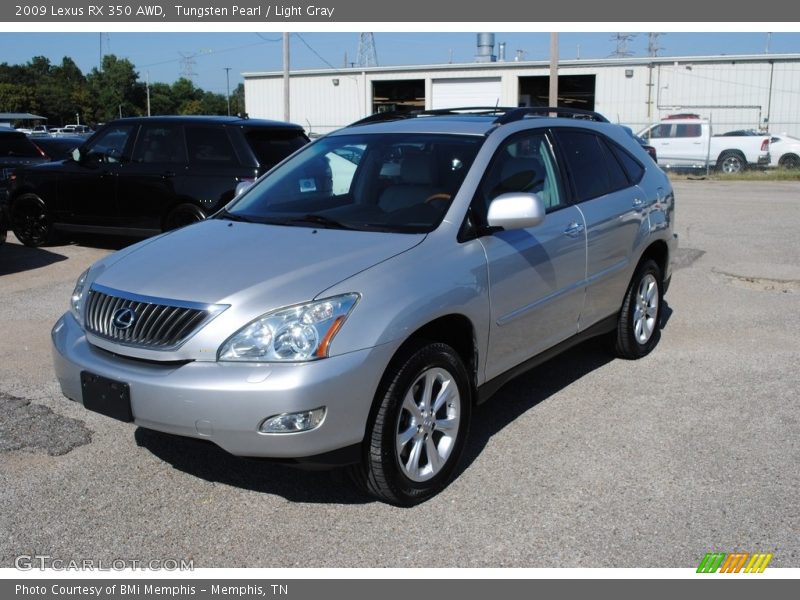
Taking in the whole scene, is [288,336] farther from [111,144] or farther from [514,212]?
[111,144]

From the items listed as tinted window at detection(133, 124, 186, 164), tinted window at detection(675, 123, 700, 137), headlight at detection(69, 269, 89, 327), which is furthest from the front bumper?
tinted window at detection(675, 123, 700, 137)

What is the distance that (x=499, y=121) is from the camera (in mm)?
4980

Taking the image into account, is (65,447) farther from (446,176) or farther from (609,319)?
(609,319)

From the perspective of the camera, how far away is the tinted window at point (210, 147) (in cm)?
970

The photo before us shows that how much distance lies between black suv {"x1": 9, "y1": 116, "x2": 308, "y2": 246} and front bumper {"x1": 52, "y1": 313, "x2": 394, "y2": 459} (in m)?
6.11

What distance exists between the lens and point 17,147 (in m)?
13.4

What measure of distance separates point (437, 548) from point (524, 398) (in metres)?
2.07

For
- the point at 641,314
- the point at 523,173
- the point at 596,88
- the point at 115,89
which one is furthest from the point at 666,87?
the point at 115,89

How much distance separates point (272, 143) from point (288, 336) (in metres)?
6.81

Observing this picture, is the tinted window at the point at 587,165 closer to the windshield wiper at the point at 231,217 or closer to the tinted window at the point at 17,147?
the windshield wiper at the point at 231,217

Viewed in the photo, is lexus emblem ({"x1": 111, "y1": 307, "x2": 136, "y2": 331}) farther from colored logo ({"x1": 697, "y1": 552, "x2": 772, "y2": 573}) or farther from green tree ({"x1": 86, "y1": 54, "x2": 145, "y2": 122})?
green tree ({"x1": 86, "y1": 54, "x2": 145, "y2": 122})

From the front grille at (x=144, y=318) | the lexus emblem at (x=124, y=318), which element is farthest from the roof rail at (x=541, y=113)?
the lexus emblem at (x=124, y=318)

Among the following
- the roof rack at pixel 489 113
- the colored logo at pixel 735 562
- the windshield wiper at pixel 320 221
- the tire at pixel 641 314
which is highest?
the roof rack at pixel 489 113

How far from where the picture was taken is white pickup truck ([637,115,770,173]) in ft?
87.1
